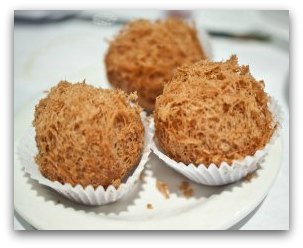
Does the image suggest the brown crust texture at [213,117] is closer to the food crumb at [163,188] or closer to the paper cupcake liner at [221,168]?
the paper cupcake liner at [221,168]

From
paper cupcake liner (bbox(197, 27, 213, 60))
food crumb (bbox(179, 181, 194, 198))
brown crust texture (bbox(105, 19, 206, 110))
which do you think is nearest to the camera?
food crumb (bbox(179, 181, 194, 198))

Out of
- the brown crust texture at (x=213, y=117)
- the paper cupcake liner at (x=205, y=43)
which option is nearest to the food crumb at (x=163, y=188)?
the brown crust texture at (x=213, y=117)

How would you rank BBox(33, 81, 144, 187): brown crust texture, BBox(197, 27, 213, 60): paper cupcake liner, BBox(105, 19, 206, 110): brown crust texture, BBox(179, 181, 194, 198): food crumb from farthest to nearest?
BBox(197, 27, 213, 60): paper cupcake liner, BBox(105, 19, 206, 110): brown crust texture, BBox(179, 181, 194, 198): food crumb, BBox(33, 81, 144, 187): brown crust texture

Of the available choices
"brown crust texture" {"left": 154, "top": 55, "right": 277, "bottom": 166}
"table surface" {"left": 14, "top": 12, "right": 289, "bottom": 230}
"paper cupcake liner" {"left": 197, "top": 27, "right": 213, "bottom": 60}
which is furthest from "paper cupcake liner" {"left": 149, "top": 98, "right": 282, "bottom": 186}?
"paper cupcake liner" {"left": 197, "top": 27, "right": 213, "bottom": 60}

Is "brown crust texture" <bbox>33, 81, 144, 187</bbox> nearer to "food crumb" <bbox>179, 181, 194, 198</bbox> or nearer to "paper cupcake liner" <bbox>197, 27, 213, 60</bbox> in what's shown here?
"food crumb" <bbox>179, 181, 194, 198</bbox>

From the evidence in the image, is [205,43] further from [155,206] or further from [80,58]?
[155,206]
